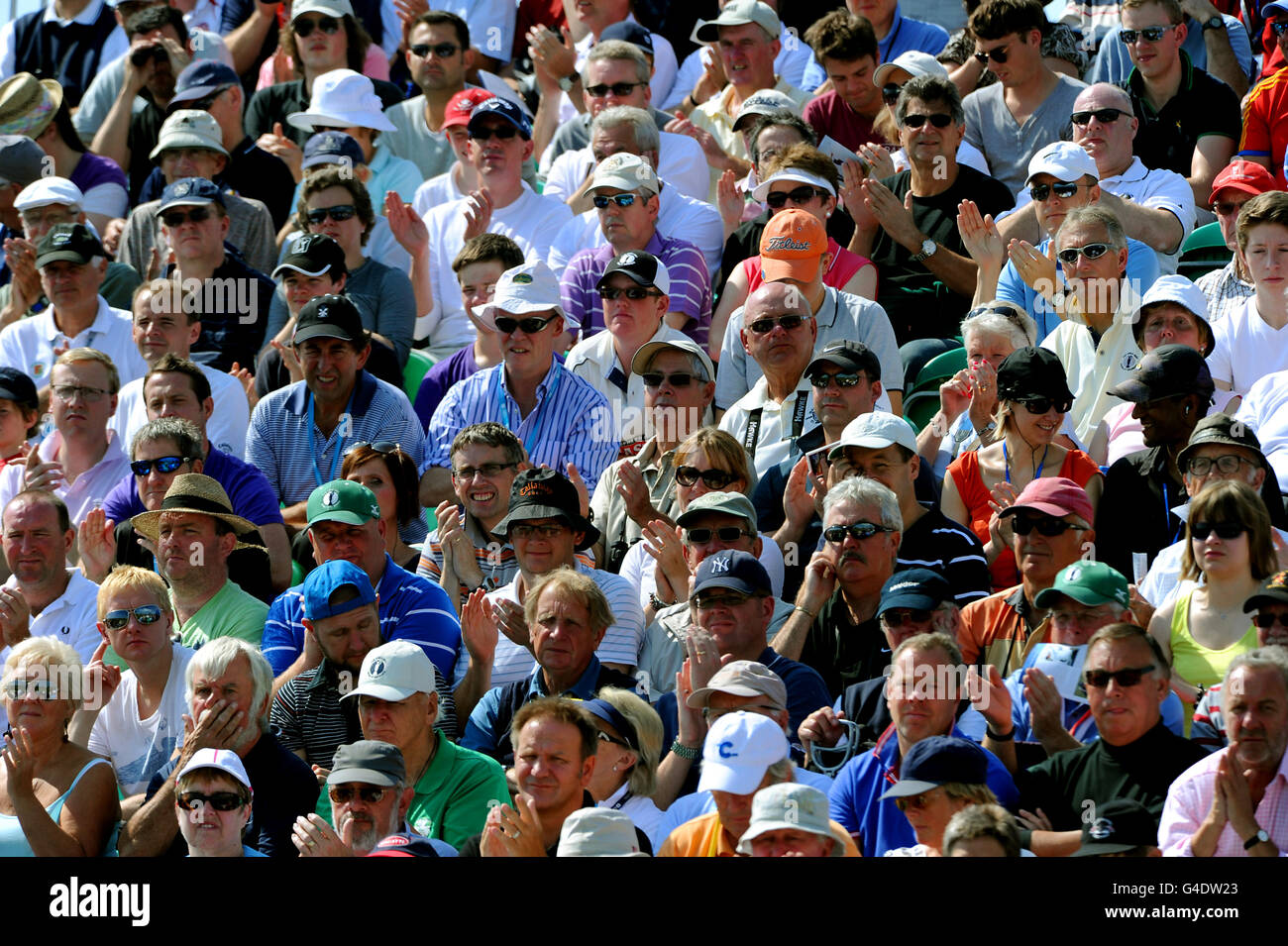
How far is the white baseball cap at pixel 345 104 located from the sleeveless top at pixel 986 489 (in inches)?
214

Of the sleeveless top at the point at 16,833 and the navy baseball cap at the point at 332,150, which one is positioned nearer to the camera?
the sleeveless top at the point at 16,833

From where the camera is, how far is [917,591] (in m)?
8.53

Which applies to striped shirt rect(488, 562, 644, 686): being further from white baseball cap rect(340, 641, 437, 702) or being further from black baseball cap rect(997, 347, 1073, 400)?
black baseball cap rect(997, 347, 1073, 400)

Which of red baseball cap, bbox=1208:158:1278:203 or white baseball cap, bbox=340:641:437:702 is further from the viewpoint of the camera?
red baseball cap, bbox=1208:158:1278:203

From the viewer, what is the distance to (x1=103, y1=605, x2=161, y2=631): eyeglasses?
9258mm

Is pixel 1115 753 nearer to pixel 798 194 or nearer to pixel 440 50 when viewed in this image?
pixel 798 194

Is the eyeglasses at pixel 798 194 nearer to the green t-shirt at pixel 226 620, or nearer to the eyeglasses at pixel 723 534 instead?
the eyeglasses at pixel 723 534

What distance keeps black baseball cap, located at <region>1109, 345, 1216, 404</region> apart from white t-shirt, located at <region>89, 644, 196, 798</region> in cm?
427

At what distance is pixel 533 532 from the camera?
9.65 meters

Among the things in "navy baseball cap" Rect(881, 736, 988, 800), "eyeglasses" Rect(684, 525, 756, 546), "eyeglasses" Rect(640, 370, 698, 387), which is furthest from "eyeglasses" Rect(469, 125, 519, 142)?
"navy baseball cap" Rect(881, 736, 988, 800)

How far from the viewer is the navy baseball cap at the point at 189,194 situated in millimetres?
12562

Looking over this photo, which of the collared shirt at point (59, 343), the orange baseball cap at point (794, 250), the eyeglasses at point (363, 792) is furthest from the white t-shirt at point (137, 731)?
the orange baseball cap at point (794, 250)

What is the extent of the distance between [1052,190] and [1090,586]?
12.5ft

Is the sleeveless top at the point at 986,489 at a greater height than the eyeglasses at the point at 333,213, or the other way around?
the eyeglasses at the point at 333,213
